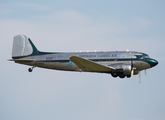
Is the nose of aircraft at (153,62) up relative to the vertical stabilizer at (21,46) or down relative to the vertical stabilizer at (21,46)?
down

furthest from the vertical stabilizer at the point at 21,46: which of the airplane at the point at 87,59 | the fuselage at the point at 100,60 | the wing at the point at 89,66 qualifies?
the wing at the point at 89,66

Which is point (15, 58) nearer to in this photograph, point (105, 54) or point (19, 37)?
point (19, 37)

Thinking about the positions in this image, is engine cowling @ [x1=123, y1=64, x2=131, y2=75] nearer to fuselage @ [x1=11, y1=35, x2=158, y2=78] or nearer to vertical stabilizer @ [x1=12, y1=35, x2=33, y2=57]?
fuselage @ [x1=11, y1=35, x2=158, y2=78]

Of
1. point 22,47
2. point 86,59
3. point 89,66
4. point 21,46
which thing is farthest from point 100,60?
point 21,46

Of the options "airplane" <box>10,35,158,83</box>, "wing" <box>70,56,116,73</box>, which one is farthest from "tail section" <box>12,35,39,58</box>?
"wing" <box>70,56,116,73</box>

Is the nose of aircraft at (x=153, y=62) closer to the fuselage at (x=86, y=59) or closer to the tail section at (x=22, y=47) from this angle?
the fuselage at (x=86, y=59)

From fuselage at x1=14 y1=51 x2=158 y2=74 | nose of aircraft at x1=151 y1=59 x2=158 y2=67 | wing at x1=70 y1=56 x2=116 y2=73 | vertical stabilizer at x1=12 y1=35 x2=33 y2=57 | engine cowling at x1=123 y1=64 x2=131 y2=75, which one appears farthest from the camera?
vertical stabilizer at x1=12 y1=35 x2=33 y2=57

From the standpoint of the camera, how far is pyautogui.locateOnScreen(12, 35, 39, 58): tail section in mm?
37594

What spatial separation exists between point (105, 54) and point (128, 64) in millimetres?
3211

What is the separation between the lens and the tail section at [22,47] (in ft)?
123

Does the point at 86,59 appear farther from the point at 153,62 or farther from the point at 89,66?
the point at 153,62

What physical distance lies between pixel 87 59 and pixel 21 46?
29.0 feet

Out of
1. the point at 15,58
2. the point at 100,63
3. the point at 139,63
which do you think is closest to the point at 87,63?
the point at 100,63

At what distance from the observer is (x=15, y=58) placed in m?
37.4
